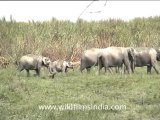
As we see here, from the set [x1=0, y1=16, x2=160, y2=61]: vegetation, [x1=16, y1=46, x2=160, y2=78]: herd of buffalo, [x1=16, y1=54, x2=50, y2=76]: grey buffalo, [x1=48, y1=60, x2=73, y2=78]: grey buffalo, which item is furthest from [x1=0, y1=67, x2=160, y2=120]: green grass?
[x1=0, y1=16, x2=160, y2=61]: vegetation

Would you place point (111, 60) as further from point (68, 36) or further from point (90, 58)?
point (68, 36)

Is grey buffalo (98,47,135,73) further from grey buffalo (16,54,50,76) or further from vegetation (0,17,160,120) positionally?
grey buffalo (16,54,50,76)

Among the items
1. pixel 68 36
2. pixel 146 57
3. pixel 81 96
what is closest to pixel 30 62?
pixel 146 57

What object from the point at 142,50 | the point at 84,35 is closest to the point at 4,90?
the point at 142,50

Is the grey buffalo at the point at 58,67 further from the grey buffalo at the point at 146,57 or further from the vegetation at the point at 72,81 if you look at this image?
the grey buffalo at the point at 146,57

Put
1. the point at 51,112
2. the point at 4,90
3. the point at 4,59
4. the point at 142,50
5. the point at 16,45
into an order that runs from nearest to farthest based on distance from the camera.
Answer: the point at 51,112 → the point at 4,90 → the point at 142,50 → the point at 4,59 → the point at 16,45

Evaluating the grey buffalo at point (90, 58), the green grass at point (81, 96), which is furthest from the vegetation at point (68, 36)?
the green grass at point (81, 96)

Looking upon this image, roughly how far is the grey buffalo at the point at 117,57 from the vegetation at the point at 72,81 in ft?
3.10

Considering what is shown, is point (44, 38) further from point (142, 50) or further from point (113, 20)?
point (142, 50)

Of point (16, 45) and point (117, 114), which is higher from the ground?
point (16, 45)

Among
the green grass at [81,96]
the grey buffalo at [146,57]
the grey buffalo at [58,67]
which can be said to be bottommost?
the green grass at [81,96]

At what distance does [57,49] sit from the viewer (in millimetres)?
19609

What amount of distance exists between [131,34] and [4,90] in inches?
451

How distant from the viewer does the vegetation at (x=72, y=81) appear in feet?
31.5
